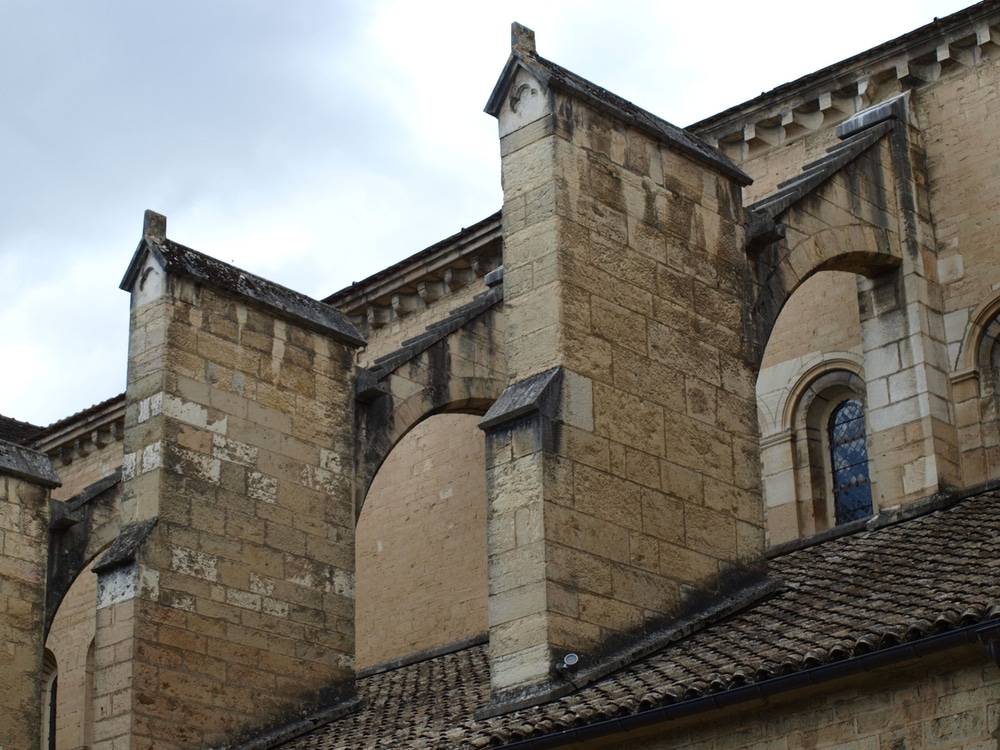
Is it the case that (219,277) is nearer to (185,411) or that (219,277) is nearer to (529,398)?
(185,411)

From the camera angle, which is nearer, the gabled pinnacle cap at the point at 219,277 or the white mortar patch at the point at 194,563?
the white mortar patch at the point at 194,563

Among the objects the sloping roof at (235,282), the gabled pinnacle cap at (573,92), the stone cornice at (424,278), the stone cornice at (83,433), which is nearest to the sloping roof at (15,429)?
the stone cornice at (83,433)

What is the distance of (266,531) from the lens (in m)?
17.1

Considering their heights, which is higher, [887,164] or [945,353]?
[887,164]

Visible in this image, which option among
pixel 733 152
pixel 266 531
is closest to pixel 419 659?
pixel 266 531

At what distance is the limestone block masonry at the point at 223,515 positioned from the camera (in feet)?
52.6

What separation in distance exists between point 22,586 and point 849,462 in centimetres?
802

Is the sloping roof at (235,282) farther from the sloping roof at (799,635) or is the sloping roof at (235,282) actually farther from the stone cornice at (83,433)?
the stone cornice at (83,433)

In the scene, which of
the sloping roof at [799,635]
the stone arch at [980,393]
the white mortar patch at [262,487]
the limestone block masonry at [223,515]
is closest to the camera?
the sloping roof at [799,635]

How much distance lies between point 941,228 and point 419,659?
6836mm

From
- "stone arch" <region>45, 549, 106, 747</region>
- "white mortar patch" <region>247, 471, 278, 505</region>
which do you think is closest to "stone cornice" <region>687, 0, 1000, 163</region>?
"white mortar patch" <region>247, 471, 278, 505</region>

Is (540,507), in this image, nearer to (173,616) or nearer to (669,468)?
(669,468)

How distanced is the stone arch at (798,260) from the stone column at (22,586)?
7729 mm

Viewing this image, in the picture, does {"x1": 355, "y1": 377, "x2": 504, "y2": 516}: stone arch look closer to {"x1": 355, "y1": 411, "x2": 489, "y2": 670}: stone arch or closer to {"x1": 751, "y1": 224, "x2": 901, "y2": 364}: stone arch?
{"x1": 355, "y1": 411, "x2": 489, "y2": 670}: stone arch
